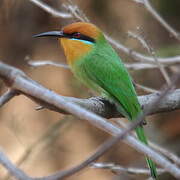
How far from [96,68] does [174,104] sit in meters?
0.60

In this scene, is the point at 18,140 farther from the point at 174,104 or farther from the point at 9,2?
the point at 174,104

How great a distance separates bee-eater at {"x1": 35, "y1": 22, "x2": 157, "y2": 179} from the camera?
2.47m

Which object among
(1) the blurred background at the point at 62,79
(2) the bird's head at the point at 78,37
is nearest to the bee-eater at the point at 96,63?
(2) the bird's head at the point at 78,37

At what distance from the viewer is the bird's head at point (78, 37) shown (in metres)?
2.47

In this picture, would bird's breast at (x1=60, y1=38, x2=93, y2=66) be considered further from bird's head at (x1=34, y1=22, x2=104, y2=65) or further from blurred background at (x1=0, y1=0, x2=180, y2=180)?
blurred background at (x1=0, y1=0, x2=180, y2=180)

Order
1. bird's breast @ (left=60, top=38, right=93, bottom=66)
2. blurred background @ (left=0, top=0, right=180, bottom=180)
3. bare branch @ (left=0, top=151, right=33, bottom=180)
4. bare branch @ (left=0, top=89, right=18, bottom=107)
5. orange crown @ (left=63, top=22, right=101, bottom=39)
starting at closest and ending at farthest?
bare branch @ (left=0, top=151, right=33, bottom=180), bare branch @ (left=0, top=89, right=18, bottom=107), orange crown @ (left=63, top=22, right=101, bottom=39), bird's breast @ (left=60, top=38, right=93, bottom=66), blurred background @ (left=0, top=0, right=180, bottom=180)

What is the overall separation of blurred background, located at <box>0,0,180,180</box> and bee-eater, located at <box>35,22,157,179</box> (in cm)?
110

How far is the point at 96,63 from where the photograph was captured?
263cm

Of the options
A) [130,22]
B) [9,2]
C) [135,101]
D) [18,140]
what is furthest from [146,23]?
[135,101]

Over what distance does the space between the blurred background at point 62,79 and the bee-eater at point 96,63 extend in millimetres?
1104

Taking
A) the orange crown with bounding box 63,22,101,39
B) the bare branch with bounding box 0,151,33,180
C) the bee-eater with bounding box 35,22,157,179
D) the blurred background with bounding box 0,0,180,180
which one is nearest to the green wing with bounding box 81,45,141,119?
the bee-eater with bounding box 35,22,157,179

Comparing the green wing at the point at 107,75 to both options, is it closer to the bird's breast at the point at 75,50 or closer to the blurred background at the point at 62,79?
the bird's breast at the point at 75,50

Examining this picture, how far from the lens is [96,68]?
2.61 m

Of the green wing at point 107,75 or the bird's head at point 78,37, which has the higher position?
the bird's head at point 78,37
